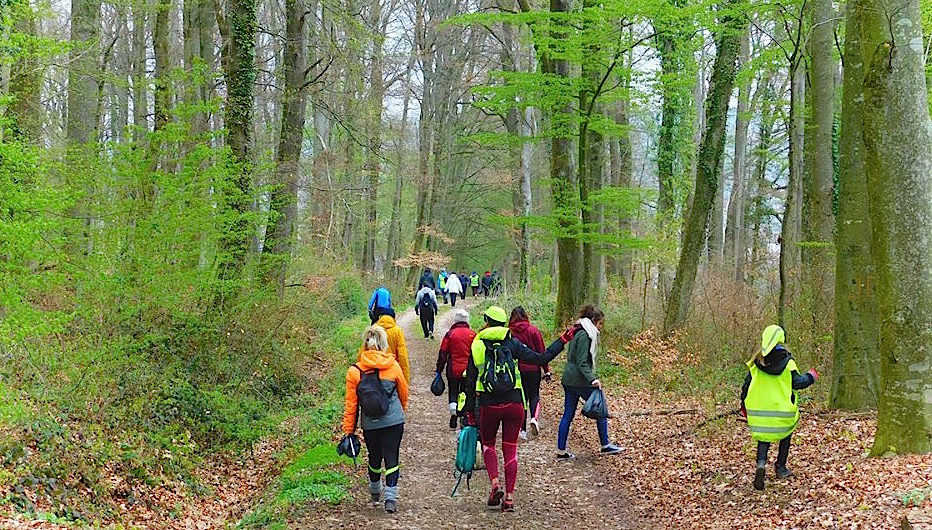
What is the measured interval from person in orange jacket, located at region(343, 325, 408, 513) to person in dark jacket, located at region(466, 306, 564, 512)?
0.75 meters

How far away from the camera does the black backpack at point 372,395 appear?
6766 mm

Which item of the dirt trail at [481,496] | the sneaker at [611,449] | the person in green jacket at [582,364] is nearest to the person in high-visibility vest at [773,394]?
the dirt trail at [481,496]

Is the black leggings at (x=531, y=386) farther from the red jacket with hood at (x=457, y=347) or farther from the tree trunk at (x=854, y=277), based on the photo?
the tree trunk at (x=854, y=277)

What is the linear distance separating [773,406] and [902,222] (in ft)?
6.42

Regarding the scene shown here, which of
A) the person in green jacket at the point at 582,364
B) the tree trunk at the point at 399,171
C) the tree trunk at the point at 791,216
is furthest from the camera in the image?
the tree trunk at the point at 399,171

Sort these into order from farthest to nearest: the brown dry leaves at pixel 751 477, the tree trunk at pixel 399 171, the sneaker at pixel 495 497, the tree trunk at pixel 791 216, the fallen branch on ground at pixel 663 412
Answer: the tree trunk at pixel 399 171 → the tree trunk at pixel 791 216 → the fallen branch on ground at pixel 663 412 → the sneaker at pixel 495 497 → the brown dry leaves at pixel 751 477

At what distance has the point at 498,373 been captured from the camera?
7027mm

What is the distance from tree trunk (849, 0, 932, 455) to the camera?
6.12 m

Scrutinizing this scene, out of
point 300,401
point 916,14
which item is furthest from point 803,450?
point 300,401

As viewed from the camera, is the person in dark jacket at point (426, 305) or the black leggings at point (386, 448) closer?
the black leggings at point (386, 448)

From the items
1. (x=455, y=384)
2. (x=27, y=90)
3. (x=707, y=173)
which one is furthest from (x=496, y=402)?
(x=707, y=173)

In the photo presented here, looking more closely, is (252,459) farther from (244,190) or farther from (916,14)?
(916,14)

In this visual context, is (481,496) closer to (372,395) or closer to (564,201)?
(372,395)

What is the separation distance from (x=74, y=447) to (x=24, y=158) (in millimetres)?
2830
